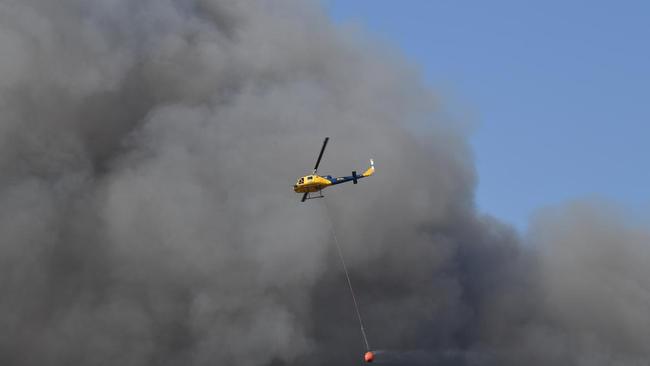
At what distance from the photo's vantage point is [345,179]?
94625 mm

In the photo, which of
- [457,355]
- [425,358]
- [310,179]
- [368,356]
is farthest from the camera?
[457,355]

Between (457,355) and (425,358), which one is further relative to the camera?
(457,355)

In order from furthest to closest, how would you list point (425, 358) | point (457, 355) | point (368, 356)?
point (457, 355) → point (425, 358) → point (368, 356)

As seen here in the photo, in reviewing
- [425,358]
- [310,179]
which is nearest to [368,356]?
[310,179]

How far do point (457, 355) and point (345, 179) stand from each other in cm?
7564

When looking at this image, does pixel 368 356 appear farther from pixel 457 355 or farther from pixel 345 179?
pixel 457 355

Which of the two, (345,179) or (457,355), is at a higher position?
(345,179)

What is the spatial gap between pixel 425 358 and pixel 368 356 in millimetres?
62781

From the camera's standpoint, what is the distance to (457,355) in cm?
15975

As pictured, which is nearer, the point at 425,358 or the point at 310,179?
the point at 310,179

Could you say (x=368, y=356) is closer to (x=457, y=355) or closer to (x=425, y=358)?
(x=425, y=358)

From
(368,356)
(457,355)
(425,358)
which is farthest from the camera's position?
(457,355)

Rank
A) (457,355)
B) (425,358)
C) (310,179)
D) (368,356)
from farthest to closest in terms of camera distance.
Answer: (457,355)
(425,358)
(310,179)
(368,356)

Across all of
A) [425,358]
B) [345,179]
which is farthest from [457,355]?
[345,179]
